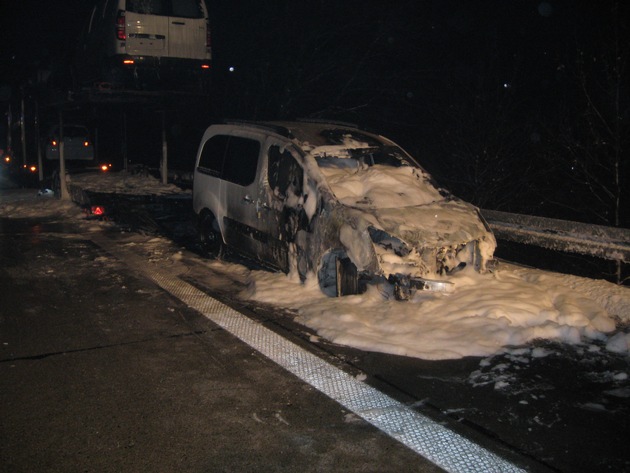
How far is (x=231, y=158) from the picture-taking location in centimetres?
827

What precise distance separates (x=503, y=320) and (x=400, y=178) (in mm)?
2316

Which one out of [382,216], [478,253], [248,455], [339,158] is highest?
[339,158]

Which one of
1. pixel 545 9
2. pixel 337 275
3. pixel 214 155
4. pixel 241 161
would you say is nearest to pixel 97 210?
pixel 214 155

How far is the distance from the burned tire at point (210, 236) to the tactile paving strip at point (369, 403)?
95.7 inches

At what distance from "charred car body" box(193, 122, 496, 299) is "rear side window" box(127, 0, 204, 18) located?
229 inches

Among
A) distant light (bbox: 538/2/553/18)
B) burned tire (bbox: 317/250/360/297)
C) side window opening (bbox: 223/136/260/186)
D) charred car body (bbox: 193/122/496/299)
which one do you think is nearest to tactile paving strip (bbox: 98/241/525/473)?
burned tire (bbox: 317/250/360/297)

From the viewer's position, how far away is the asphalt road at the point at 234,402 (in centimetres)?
348

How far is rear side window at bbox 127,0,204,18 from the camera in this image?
12.9m

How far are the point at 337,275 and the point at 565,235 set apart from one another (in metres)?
3.03

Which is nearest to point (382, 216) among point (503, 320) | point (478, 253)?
point (478, 253)

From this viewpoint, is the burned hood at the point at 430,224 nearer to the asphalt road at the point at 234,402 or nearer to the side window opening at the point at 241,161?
the asphalt road at the point at 234,402

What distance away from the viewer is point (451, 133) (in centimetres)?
1972

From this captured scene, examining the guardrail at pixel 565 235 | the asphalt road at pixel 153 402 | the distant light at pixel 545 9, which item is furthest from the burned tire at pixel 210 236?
the distant light at pixel 545 9

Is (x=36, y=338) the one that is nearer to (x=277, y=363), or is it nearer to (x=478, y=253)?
(x=277, y=363)
